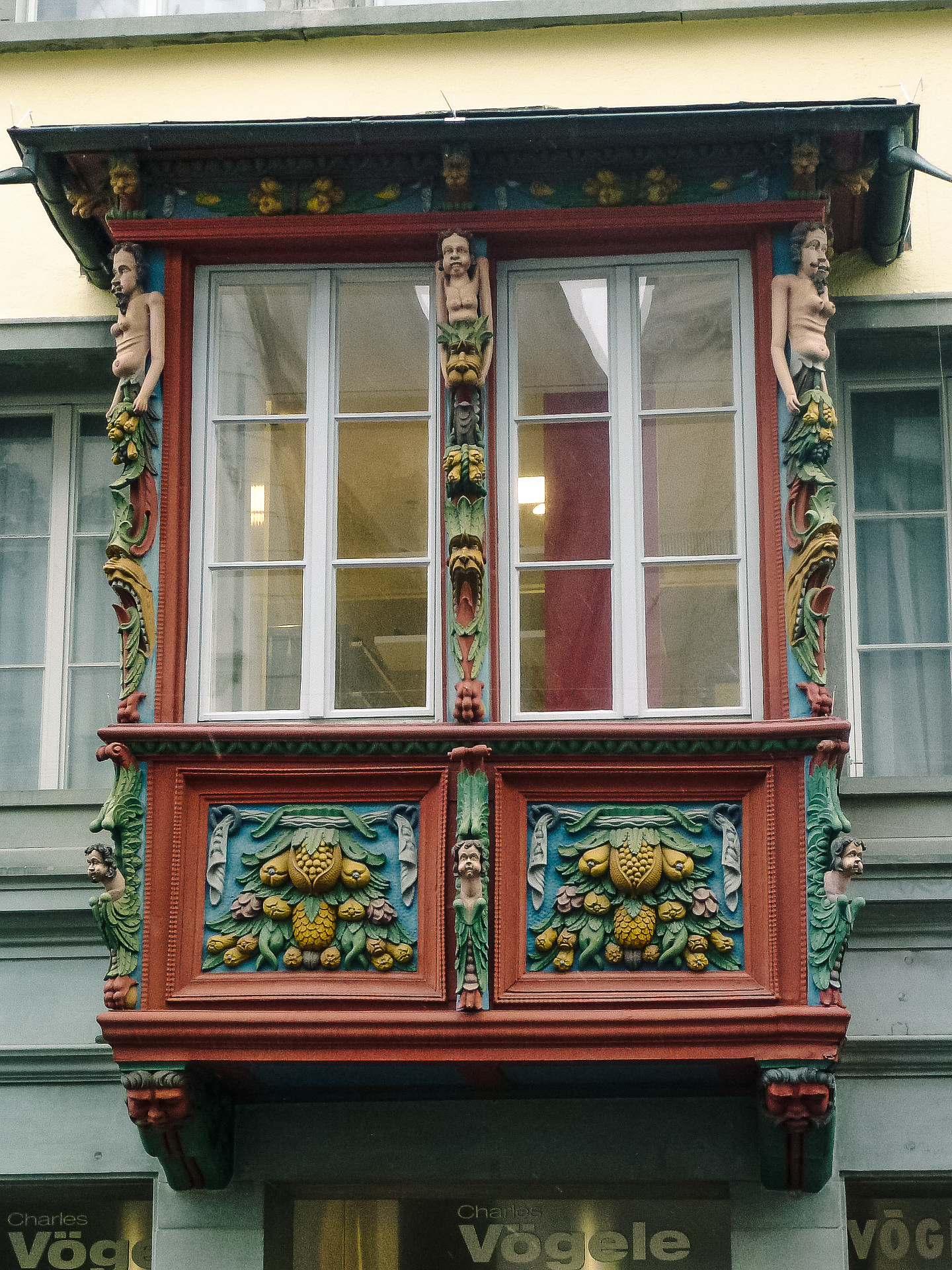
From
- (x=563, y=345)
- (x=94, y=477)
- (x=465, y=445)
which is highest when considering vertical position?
(x=563, y=345)

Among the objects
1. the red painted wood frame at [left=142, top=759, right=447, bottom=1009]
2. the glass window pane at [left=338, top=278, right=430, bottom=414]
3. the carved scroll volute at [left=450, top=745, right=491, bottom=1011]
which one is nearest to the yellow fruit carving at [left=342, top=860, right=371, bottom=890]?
the red painted wood frame at [left=142, top=759, right=447, bottom=1009]

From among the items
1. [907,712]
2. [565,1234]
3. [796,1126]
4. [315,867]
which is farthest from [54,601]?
[796,1126]

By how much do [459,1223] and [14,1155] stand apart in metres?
2.13

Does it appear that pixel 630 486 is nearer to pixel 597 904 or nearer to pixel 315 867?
pixel 597 904

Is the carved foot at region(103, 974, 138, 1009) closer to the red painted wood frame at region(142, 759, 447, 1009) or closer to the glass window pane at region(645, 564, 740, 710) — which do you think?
the red painted wood frame at region(142, 759, 447, 1009)

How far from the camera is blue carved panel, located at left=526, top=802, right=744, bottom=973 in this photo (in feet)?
27.0

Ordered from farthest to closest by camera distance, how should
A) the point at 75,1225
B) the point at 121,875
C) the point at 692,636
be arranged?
the point at 75,1225
the point at 692,636
the point at 121,875

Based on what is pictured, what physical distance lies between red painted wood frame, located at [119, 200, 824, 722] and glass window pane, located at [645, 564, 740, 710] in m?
0.18

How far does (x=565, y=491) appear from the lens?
8961mm

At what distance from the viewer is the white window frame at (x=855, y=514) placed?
9578 mm

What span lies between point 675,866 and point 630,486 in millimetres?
1791

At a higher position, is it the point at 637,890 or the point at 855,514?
the point at 855,514

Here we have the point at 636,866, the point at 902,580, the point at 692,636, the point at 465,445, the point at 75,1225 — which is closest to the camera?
the point at 636,866

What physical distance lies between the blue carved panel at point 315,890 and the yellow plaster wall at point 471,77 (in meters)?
3.31
